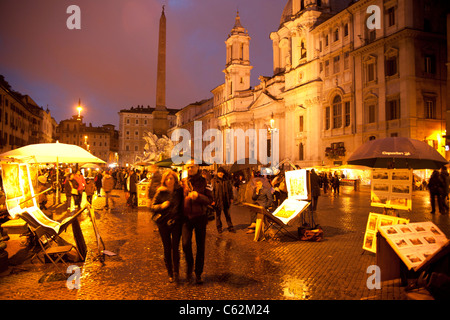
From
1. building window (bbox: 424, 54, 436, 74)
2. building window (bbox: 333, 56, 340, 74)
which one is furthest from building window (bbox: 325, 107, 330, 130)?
building window (bbox: 424, 54, 436, 74)

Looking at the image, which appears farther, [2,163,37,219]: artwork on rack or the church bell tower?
the church bell tower

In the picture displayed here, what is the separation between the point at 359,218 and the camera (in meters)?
12.0

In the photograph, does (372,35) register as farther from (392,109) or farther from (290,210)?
(290,210)

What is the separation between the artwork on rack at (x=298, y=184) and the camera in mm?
8625

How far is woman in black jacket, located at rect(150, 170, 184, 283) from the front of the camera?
4.83 meters

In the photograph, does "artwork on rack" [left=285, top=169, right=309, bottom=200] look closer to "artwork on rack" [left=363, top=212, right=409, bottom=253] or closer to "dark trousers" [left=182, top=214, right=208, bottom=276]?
"artwork on rack" [left=363, top=212, right=409, bottom=253]

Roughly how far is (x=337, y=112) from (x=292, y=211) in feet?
94.6

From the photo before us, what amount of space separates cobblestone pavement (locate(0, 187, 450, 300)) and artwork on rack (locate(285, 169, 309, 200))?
127 centimetres

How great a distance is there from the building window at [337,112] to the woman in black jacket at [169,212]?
1269 inches

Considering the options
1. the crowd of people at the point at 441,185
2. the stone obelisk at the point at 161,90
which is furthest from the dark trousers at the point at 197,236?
the stone obelisk at the point at 161,90

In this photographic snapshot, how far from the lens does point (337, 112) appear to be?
34.7m

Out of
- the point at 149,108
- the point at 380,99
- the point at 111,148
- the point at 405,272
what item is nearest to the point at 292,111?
the point at 380,99

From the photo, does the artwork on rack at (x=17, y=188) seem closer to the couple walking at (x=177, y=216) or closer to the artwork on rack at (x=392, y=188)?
the couple walking at (x=177, y=216)
